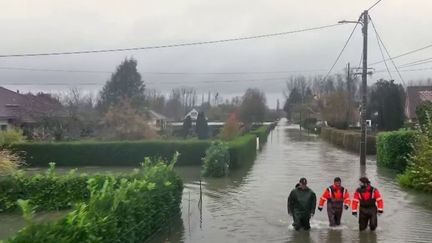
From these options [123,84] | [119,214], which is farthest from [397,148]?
[123,84]

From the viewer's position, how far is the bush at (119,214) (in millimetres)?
6129

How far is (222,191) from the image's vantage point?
20.5m

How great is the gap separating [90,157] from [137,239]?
86.7 feet

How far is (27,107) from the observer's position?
56.2m

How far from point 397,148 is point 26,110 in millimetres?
39842

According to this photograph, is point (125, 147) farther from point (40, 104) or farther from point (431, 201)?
point (40, 104)

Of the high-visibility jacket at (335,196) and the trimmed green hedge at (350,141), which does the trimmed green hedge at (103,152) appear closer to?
the trimmed green hedge at (350,141)

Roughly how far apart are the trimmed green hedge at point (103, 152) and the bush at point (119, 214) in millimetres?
20045

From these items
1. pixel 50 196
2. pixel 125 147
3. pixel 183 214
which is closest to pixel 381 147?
pixel 125 147

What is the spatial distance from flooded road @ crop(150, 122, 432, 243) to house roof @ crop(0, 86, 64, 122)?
32466 mm

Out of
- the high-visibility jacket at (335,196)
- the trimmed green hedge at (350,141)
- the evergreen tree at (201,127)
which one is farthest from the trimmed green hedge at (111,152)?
the high-visibility jacket at (335,196)

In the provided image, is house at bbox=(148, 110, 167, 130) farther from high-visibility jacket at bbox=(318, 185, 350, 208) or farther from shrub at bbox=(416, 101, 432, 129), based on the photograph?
high-visibility jacket at bbox=(318, 185, 350, 208)

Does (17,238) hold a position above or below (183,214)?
above

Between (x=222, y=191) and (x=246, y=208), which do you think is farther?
(x=222, y=191)
